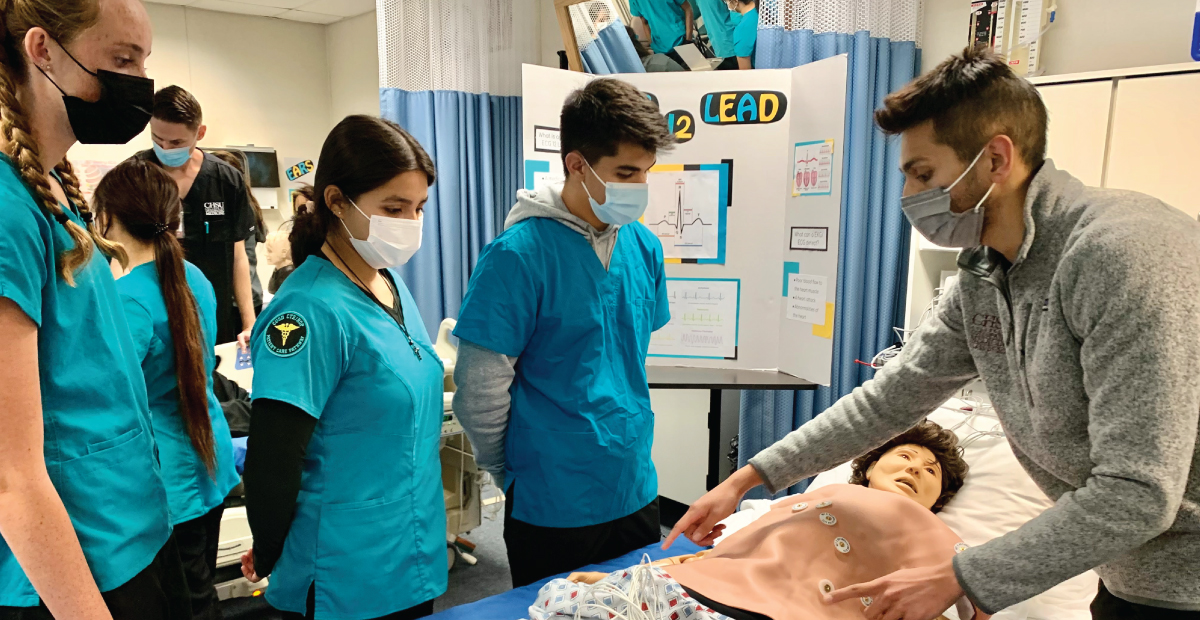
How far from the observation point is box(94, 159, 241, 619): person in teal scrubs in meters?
1.64

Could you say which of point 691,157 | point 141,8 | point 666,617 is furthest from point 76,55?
point 691,157

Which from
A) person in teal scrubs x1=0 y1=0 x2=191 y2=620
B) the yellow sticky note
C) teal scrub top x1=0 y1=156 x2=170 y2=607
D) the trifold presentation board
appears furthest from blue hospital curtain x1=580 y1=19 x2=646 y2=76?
teal scrub top x1=0 y1=156 x2=170 y2=607

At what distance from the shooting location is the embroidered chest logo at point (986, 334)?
4.00ft

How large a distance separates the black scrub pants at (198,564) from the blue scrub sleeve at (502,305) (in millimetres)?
877

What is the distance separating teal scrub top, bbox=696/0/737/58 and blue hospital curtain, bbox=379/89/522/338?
131cm

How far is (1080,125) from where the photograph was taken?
2318 mm

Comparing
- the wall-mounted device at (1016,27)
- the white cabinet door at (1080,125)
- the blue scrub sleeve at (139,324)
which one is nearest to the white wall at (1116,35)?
the wall-mounted device at (1016,27)

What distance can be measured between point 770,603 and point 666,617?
0.70ft

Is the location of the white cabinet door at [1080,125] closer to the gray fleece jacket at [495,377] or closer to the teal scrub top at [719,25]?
the teal scrub top at [719,25]

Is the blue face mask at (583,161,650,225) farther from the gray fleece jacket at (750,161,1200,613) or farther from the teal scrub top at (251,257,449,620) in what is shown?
the gray fleece jacket at (750,161,1200,613)

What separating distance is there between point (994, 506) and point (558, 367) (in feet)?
5.14

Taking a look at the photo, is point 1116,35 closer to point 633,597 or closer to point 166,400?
point 633,597

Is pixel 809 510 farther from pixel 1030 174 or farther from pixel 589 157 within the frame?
pixel 589 157

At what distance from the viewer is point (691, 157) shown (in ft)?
9.36
